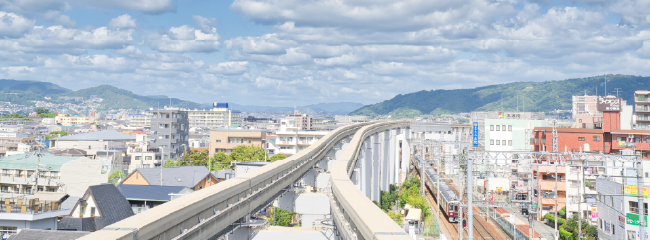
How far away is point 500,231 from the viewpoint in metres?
35.6

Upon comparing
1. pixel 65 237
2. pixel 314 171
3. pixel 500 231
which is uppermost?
pixel 314 171

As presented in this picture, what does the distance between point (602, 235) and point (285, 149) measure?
44982 millimetres

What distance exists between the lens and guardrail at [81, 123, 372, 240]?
7051 millimetres

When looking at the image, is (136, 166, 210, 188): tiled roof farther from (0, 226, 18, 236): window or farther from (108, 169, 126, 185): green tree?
(0, 226, 18, 236): window

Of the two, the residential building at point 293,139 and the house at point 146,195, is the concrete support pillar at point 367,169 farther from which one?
the residential building at point 293,139

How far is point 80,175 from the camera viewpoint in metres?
39.2

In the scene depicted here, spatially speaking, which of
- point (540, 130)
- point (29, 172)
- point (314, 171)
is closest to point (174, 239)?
point (314, 171)

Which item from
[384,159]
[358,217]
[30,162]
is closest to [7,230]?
[358,217]

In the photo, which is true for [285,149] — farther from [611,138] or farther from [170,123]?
[611,138]

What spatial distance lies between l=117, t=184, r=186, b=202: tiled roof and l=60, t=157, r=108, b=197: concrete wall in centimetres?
1027

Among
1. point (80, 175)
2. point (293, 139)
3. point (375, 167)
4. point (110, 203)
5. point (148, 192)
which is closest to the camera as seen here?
point (110, 203)

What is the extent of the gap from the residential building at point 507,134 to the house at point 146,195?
42.7 metres

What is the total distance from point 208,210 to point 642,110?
2599 inches

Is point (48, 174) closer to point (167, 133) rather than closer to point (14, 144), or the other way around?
point (167, 133)
